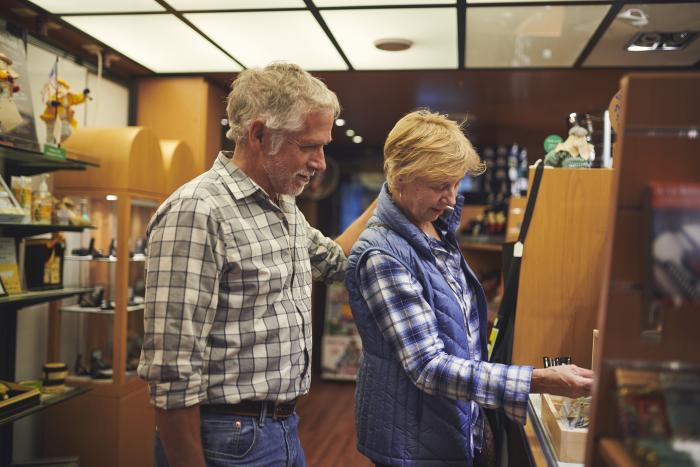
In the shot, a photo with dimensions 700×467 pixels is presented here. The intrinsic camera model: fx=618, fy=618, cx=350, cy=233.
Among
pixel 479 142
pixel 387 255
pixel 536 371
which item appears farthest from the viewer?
pixel 479 142

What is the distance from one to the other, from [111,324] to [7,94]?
1.53m

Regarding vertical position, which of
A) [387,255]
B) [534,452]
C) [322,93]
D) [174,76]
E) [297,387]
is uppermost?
[174,76]

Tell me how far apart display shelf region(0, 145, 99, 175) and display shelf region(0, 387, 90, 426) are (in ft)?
4.00

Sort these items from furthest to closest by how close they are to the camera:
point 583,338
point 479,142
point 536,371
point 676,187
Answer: point 479,142, point 583,338, point 536,371, point 676,187

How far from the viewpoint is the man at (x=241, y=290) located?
1.34 metres

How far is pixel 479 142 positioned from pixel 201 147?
4.41 meters

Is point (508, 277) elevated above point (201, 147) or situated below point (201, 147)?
below

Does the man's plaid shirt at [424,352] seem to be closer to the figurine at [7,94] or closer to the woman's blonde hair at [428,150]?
the woman's blonde hair at [428,150]

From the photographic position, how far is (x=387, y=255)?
1585 millimetres

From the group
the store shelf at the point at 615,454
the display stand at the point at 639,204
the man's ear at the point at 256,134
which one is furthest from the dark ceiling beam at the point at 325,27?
the store shelf at the point at 615,454

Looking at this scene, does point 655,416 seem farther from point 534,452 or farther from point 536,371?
point 534,452

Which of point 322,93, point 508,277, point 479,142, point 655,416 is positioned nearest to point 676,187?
point 655,416

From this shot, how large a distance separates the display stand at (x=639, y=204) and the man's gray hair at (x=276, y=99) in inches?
32.2

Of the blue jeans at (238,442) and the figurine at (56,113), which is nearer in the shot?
the blue jeans at (238,442)
